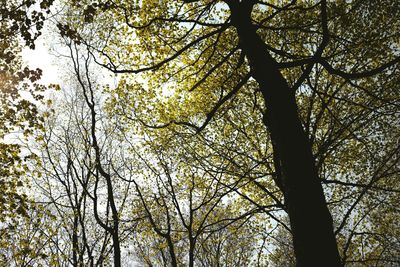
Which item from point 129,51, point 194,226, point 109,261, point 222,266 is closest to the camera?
point 129,51

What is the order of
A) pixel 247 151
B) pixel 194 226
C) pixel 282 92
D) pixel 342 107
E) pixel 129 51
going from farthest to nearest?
1. pixel 194 226
2. pixel 247 151
3. pixel 342 107
4. pixel 129 51
5. pixel 282 92

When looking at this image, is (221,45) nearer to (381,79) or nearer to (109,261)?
(381,79)

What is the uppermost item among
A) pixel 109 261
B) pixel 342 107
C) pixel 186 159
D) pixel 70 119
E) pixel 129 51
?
pixel 70 119

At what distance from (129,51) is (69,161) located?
1138cm

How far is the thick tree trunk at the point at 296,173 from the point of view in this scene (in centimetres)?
292

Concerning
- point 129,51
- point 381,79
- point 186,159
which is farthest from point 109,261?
point 381,79

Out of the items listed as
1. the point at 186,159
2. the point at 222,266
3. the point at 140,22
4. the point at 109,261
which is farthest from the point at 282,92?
the point at 222,266

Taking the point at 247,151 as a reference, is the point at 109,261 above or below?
below

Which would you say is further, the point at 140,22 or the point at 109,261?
the point at 109,261

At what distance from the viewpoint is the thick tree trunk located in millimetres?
2916

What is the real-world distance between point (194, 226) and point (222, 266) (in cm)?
1345

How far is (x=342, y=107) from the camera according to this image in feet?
34.6

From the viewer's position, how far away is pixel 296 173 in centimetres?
325

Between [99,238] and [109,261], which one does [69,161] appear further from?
[109,261]
